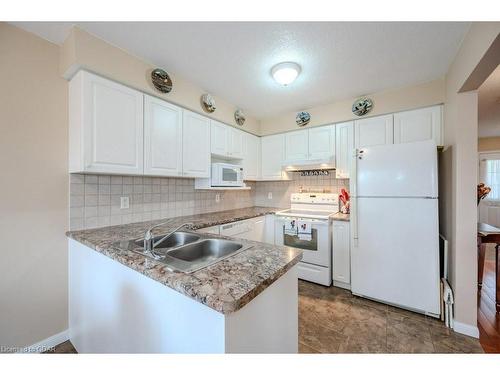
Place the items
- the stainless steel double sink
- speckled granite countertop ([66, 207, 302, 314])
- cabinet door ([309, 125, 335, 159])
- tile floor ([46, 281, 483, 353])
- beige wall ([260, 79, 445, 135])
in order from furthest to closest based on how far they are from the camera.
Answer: cabinet door ([309, 125, 335, 159]) < beige wall ([260, 79, 445, 135]) < tile floor ([46, 281, 483, 353]) < the stainless steel double sink < speckled granite countertop ([66, 207, 302, 314])

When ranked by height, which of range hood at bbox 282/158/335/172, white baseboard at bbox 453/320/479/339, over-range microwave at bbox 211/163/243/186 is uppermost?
range hood at bbox 282/158/335/172

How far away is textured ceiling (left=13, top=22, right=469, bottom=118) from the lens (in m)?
1.48

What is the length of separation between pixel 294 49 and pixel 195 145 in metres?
1.36

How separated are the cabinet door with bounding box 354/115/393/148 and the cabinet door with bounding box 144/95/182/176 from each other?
7.02ft

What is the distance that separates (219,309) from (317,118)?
9.33 ft

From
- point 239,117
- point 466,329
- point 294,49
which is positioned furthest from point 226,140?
point 466,329

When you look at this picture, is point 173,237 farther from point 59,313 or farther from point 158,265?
point 59,313

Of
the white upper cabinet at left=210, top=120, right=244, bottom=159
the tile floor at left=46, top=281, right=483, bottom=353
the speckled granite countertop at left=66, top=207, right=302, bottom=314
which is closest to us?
the speckled granite countertop at left=66, top=207, right=302, bottom=314

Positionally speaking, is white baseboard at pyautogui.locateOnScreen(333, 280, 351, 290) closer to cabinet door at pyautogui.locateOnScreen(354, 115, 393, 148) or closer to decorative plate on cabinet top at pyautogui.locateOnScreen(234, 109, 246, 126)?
cabinet door at pyautogui.locateOnScreen(354, 115, 393, 148)

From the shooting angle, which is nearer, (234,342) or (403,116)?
(234,342)

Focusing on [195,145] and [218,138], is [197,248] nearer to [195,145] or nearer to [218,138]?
[195,145]

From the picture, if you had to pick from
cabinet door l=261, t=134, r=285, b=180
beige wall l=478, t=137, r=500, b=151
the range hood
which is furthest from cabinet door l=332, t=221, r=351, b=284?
beige wall l=478, t=137, r=500, b=151

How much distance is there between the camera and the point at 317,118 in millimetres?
2936
